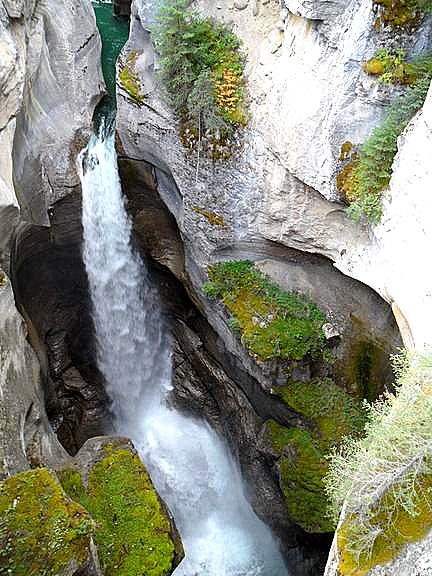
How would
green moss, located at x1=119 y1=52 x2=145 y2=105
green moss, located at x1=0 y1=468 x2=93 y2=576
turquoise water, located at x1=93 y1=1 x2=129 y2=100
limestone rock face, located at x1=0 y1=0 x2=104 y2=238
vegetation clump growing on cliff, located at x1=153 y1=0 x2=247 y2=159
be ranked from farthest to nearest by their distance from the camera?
turquoise water, located at x1=93 y1=1 x2=129 y2=100 → green moss, located at x1=119 y1=52 x2=145 y2=105 → vegetation clump growing on cliff, located at x1=153 y1=0 x2=247 y2=159 → limestone rock face, located at x1=0 y1=0 x2=104 y2=238 → green moss, located at x1=0 y1=468 x2=93 y2=576

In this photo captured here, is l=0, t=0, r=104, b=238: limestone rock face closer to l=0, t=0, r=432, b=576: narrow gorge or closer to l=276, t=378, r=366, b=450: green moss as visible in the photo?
l=0, t=0, r=432, b=576: narrow gorge

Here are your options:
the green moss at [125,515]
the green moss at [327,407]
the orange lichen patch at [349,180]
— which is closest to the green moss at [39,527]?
the green moss at [125,515]

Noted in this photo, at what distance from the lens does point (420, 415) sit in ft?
16.7

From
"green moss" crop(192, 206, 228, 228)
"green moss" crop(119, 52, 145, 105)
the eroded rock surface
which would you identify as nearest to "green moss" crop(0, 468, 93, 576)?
the eroded rock surface

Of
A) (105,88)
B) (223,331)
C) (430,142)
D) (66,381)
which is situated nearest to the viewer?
(430,142)

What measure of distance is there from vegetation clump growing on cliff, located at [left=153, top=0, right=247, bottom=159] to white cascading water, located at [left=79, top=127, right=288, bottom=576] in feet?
10.7

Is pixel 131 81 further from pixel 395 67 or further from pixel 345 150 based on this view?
pixel 395 67

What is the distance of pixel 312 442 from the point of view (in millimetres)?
10500

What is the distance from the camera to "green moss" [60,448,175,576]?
25.3 feet

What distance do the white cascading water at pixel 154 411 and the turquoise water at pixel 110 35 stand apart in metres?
3.31

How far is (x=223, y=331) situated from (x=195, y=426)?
3.36m

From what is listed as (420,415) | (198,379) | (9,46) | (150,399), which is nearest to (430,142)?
(420,415)

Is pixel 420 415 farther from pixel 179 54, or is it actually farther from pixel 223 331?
pixel 179 54

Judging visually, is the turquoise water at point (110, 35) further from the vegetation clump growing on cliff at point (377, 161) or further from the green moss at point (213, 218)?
the vegetation clump growing on cliff at point (377, 161)
